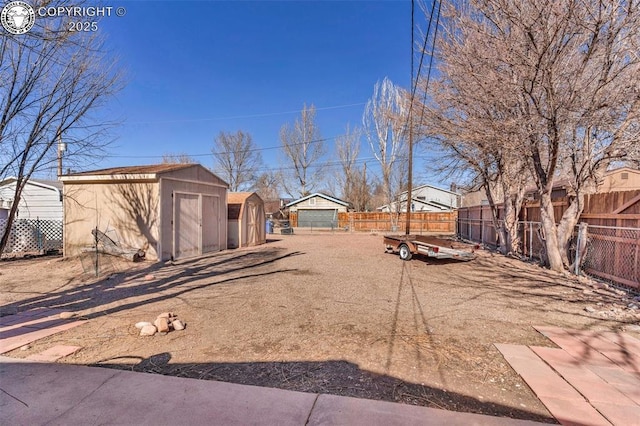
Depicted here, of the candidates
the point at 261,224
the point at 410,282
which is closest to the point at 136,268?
the point at 410,282

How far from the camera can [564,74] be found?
6484mm

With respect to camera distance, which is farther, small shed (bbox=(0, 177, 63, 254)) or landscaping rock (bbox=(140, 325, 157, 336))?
small shed (bbox=(0, 177, 63, 254))

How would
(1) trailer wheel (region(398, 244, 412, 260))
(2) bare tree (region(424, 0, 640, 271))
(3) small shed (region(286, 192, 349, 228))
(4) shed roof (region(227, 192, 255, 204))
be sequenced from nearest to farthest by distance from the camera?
(2) bare tree (region(424, 0, 640, 271)), (1) trailer wheel (region(398, 244, 412, 260)), (4) shed roof (region(227, 192, 255, 204)), (3) small shed (region(286, 192, 349, 228))

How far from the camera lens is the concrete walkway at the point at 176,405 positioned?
223 centimetres

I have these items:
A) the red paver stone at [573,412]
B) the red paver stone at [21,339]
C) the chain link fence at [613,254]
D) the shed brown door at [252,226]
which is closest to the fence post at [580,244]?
the chain link fence at [613,254]

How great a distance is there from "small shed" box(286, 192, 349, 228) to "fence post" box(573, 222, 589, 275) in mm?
27494

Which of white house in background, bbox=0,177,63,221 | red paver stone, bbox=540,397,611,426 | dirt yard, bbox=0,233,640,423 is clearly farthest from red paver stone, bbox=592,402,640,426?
white house in background, bbox=0,177,63,221

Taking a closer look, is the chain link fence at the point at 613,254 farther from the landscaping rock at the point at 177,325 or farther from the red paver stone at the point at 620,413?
the landscaping rock at the point at 177,325

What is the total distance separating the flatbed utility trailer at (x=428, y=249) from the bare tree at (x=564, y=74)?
2.63m

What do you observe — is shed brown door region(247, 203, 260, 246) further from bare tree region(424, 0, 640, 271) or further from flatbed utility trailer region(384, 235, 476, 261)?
bare tree region(424, 0, 640, 271)

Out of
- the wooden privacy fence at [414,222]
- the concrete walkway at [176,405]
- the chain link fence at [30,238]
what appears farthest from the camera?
the wooden privacy fence at [414,222]

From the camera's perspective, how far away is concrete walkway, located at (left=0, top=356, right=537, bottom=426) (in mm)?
2229

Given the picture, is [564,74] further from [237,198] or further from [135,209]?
[237,198]

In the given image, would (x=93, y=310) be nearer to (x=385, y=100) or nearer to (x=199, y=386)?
→ (x=199, y=386)
